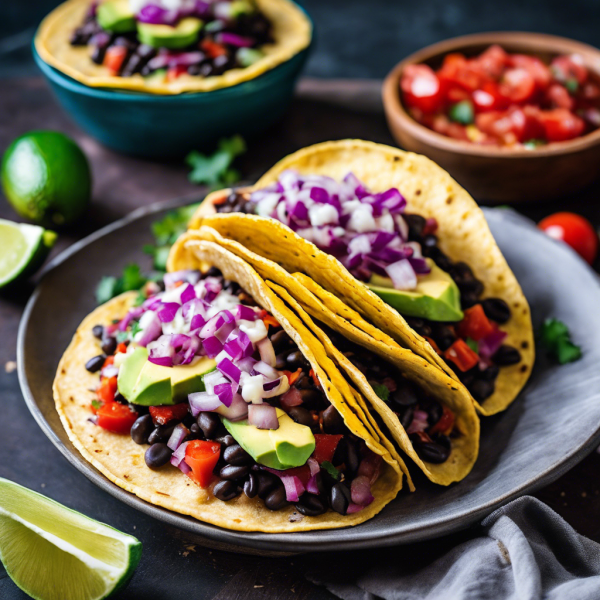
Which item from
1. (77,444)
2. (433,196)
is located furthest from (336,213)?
(77,444)

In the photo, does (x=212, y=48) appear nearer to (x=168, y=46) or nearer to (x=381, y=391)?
(x=168, y=46)

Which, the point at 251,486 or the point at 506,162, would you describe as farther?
the point at 506,162

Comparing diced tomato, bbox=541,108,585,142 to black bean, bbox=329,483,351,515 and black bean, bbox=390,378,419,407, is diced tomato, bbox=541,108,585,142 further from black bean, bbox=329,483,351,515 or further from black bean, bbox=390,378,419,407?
black bean, bbox=329,483,351,515

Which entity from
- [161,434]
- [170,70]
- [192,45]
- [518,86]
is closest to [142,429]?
[161,434]

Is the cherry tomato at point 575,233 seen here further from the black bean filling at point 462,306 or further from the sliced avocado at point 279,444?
the sliced avocado at point 279,444

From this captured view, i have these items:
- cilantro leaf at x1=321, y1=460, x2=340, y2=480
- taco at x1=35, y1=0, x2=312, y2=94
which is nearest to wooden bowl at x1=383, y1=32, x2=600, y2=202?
taco at x1=35, y1=0, x2=312, y2=94
